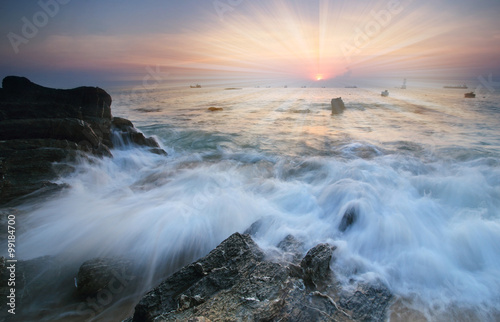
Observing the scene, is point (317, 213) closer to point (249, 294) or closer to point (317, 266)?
point (317, 266)

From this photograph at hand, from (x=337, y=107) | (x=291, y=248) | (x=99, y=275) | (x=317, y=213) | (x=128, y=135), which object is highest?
(x=128, y=135)

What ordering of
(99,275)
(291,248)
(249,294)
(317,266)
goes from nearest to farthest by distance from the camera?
(249,294)
(317,266)
(99,275)
(291,248)

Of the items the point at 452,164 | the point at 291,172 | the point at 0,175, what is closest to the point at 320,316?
the point at 291,172

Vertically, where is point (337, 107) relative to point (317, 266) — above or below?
above

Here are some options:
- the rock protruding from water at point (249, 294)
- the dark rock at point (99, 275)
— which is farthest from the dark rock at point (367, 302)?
the dark rock at point (99, 275)

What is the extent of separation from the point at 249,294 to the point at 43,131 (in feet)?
29.4

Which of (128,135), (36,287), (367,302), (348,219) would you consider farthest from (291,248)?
(128,135)

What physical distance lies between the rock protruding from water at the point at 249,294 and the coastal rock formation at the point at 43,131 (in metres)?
5.90

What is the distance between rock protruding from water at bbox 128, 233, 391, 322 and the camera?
2.71 m

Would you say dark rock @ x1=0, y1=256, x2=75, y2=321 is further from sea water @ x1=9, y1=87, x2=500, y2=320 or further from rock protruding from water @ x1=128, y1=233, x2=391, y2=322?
rock protruding from water @ x1=128, y1=233, x2=391, y2=322

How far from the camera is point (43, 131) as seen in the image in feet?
26.5

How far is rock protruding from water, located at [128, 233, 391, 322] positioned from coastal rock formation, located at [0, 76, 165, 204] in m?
5.90

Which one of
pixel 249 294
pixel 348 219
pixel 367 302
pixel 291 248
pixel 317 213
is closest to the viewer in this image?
pixel 249 294

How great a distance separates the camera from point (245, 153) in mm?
12281
